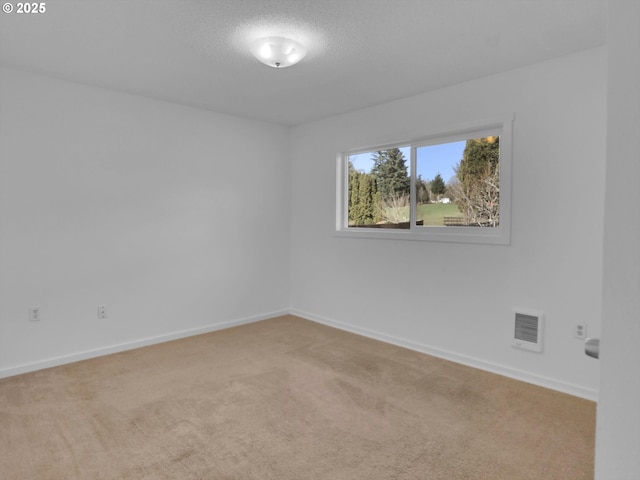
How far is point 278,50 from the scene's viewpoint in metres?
2.48

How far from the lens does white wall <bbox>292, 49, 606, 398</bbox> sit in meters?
2.67

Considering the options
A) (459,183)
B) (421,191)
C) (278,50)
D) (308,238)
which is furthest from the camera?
(308,238)

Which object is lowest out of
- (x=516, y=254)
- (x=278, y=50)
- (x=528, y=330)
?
(x=528, y=330)

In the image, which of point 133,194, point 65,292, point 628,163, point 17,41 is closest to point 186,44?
point 17,41

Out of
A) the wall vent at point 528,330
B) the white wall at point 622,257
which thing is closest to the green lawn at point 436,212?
the wall vent at point 528,330

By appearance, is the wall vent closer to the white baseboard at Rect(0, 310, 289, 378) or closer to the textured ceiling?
the textured ceiling

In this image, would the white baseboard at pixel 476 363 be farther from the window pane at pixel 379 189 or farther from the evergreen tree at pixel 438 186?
the evergreen tree at pixel 438 186

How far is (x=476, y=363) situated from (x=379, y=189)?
203 centimetres

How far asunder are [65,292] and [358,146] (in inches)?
125

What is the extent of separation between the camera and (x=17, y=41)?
254 centimetres

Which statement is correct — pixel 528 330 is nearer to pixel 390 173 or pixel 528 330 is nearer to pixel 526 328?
pixel 526 328

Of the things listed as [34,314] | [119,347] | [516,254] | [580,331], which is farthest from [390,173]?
[34,314]

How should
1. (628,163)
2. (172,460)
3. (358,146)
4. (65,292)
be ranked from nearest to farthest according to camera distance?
1. (628,163)
2. (172,460)
3. (65,292)
4. (358,146)

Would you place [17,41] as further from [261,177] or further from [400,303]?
[400,303]
